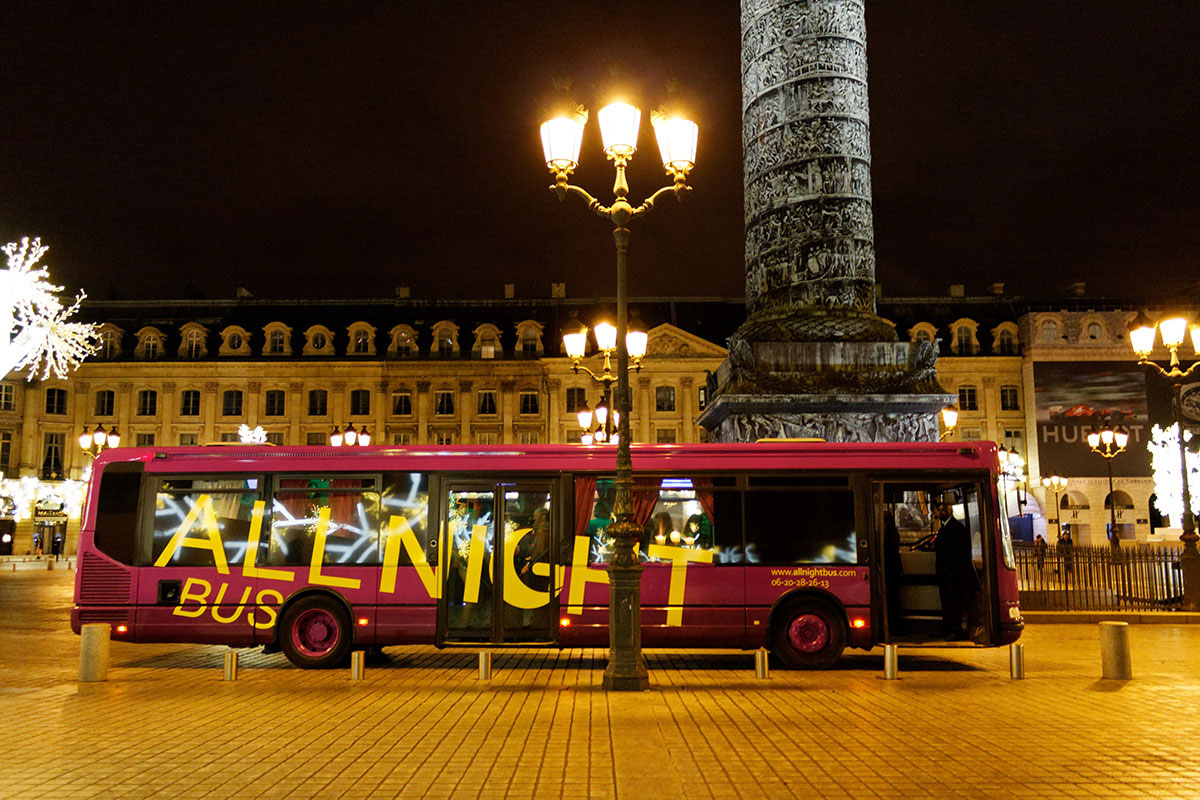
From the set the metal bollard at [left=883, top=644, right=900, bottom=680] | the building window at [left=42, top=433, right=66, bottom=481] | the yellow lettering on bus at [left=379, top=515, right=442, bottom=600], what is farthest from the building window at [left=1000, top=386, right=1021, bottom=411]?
the building window at [left=42, top=433, right=66, bottom=481]

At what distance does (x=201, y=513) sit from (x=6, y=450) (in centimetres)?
5031

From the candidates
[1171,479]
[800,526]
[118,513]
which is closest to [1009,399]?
[1171,479]

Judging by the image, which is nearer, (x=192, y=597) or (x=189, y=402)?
(x=192, y=597)

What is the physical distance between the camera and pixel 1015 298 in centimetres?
5812

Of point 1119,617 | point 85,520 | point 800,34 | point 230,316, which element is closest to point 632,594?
point 85,520

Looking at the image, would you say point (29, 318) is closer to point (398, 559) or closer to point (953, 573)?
point (398, 559)

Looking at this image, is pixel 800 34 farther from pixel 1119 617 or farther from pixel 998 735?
pixel 998 735

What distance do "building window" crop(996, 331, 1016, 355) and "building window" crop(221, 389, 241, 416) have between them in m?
42.4

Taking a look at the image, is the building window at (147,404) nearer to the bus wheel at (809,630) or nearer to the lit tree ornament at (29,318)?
the lit tree ornament at (29,318)

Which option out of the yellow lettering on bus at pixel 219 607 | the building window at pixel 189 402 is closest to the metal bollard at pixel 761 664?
the yellow lettering on bus at pixel 219 607

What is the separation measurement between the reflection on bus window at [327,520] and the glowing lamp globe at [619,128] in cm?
499

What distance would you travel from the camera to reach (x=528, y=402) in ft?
184

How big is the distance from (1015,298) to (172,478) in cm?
5476

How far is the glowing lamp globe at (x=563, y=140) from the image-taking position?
1021cm
